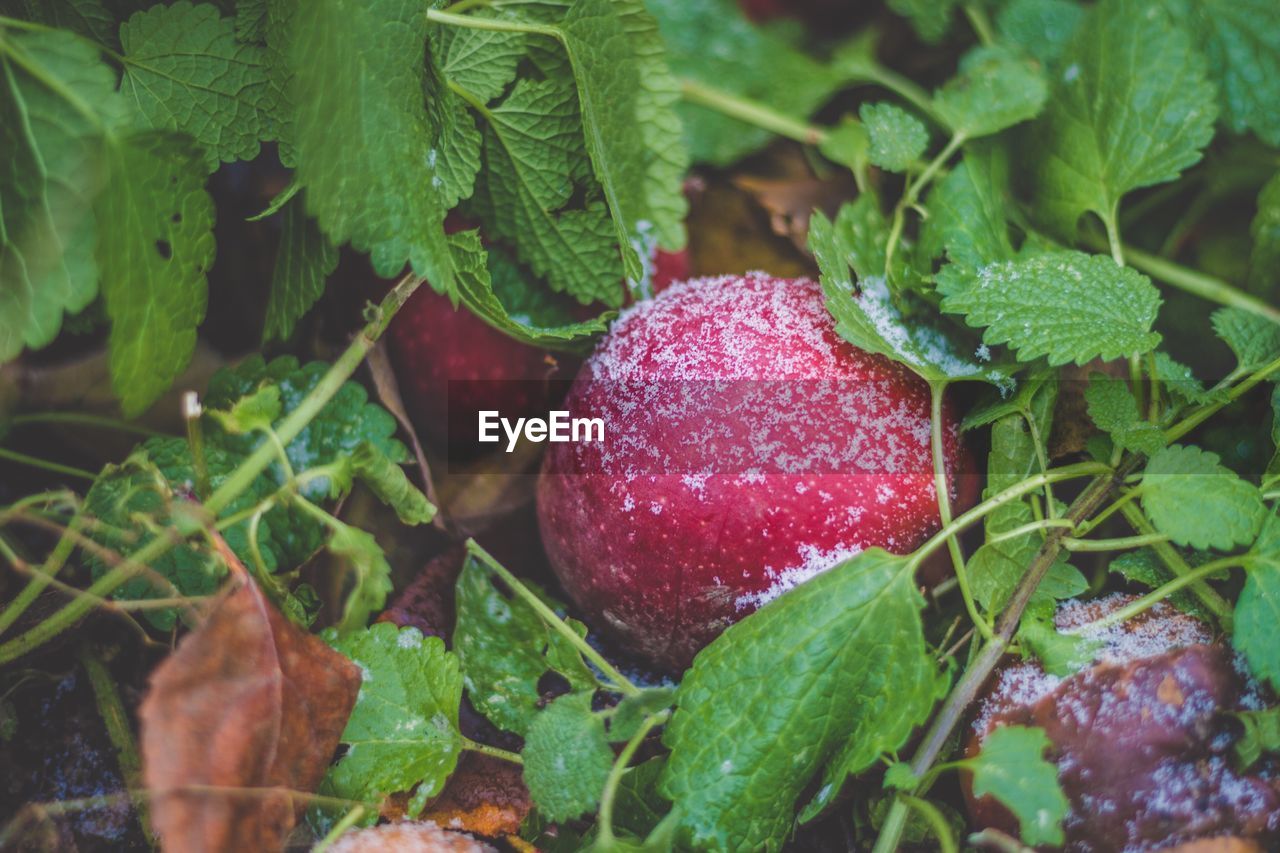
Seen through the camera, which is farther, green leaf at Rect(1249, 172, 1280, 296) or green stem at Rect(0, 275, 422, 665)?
green leaf at Rect(1249, 172, 1280, 296)

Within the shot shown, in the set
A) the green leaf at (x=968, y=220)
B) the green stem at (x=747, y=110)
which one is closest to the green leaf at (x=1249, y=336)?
the green leaf at (x=968, y=220)

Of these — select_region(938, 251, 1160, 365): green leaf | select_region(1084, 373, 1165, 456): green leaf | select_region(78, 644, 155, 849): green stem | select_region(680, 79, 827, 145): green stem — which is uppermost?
select_region(680, 79, 827, 145): green stem

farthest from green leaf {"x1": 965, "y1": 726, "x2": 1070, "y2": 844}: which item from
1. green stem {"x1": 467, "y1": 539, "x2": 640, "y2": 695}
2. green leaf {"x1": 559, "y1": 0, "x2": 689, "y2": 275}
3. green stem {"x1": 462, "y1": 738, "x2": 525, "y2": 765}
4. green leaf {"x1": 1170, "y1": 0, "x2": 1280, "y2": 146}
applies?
green leaf {"x1": 1170, "y1": 0, "x2": 1280, "y2": 146}

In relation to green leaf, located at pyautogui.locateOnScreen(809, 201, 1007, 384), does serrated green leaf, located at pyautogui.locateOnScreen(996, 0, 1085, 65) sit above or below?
above

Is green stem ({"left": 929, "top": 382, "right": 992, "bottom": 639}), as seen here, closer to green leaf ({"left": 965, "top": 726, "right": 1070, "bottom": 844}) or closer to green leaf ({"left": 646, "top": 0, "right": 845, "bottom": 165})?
green leaf ({"left": 965, "top": 726, "right": 1070, "bottom": 844})

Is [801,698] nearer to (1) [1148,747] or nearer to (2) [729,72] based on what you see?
(1) [1148,747]

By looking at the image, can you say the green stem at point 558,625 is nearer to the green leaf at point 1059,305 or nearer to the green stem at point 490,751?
the green stem at point 490,751

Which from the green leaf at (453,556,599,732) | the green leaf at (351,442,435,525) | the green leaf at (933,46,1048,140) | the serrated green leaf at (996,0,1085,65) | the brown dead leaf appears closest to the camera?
the brown dead leaf

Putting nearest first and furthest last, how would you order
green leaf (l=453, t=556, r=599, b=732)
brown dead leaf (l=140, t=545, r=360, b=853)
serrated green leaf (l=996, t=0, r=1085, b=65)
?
brown dead leaf (l=140, t=545, r=360, b=853), green leaf (l=453, t=556, r=599, b=732), serrated green leaf (l=996, t=0, r=1085, b=65)

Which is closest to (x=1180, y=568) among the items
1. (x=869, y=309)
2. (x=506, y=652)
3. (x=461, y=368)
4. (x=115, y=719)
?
(x=869, y=309)
